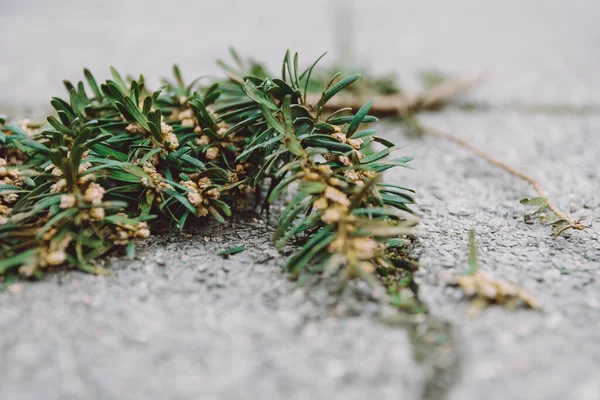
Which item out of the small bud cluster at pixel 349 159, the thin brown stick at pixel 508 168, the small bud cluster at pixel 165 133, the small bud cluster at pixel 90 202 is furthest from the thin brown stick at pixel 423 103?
the small bud cluster at pixel 90 202

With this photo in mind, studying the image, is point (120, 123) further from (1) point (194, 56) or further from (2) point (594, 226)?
(1) point (194, 56)

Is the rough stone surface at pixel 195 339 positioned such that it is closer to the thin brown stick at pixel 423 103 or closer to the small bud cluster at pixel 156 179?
the small bud cluster at pixel 156 179

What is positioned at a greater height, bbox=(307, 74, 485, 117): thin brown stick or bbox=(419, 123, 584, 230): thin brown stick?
bbox=(307, 74, 485, 117): thin brown stick

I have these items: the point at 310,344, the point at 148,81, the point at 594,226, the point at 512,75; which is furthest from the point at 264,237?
the point at 512,75

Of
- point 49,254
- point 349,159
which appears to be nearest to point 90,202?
point 49,254

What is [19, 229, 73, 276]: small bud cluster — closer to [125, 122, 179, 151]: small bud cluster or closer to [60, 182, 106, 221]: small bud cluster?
[60, 182, 106, 221]: small bud cluster

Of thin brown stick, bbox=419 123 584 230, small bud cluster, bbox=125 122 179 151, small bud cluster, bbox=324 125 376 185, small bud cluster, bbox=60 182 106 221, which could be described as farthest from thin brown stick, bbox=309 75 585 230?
small bud cluster, bbox=60 182 106 221
